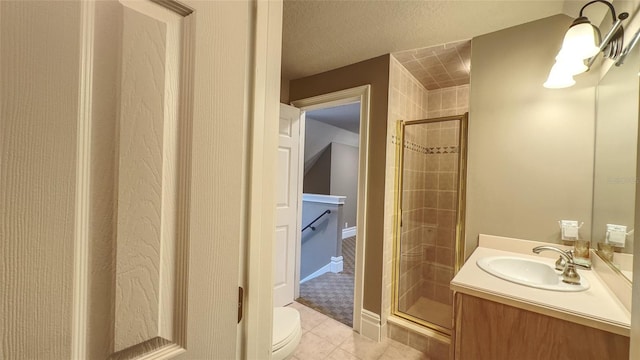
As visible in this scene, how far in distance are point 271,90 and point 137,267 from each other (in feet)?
1.46

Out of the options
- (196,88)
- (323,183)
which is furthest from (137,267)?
(323,183)

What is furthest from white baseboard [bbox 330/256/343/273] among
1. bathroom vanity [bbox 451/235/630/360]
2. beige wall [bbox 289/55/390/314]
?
bathroom vanity [bbox 451/235/630/360]

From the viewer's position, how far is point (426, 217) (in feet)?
Result: 8.96

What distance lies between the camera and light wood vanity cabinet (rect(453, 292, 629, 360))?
958 mm

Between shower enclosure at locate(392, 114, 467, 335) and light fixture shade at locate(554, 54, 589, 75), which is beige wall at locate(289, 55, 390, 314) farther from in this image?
light fixture shade at locate(554, 54, 589, 75)

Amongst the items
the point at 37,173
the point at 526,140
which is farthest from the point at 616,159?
the point at 37,173

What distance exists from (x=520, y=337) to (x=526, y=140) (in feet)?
3.87

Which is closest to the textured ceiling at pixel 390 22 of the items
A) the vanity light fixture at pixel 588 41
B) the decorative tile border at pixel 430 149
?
the vanity light fixture at pixel 588 41

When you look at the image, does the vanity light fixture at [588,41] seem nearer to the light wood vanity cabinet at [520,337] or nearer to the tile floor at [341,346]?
the light wood vanity cabinet at [520,337]

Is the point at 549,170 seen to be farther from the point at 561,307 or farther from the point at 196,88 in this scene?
the point at 196,88

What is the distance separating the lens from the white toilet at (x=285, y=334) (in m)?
1.23

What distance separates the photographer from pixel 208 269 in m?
0.48

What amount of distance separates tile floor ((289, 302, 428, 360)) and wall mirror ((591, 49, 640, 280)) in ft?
4.43

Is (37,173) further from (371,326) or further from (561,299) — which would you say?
(371,326)
